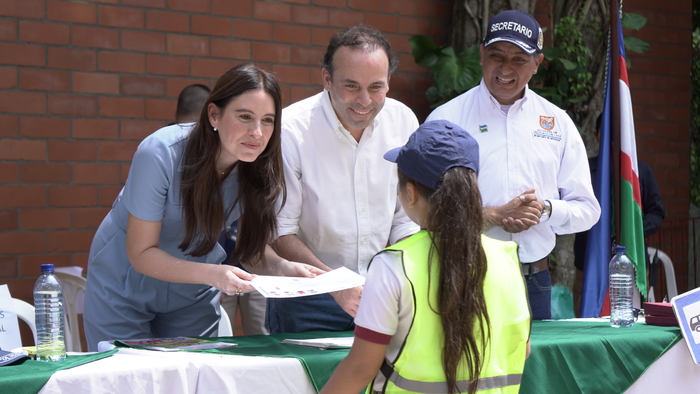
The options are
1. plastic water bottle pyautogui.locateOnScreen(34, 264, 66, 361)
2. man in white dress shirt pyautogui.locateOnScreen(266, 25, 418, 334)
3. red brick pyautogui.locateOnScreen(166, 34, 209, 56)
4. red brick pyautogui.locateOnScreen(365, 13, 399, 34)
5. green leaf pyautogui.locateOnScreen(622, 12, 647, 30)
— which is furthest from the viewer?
green leaf pyautogui.locateOnScreen(622, 12, 647, 30)

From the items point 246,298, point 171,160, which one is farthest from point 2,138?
point 171,160

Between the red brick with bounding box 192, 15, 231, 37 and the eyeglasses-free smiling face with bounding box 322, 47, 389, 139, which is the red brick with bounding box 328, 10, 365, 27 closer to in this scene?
the red brick with bounding box 192, 15, 231, 37

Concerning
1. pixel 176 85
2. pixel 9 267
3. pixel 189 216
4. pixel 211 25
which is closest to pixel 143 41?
pixel 176 85

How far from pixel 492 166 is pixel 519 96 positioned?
394mm

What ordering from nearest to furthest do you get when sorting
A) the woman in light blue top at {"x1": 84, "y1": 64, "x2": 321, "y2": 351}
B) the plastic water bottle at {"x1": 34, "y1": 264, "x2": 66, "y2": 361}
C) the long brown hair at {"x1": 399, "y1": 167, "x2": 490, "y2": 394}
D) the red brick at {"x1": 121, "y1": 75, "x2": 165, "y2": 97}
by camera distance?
the long brown hair at {"x1": 399, "y1": 167, "x2": 490, "y2": 394} < the plastic water bottle at {"x1": 34, "y1": 264, "x2": 66, "y2": 361} < the woman in light blue top at {"x1": 84, "y1": 64, "x2": 321, "y2": 351} < the red brick at {"x1": 121, "y1": 75, "x2": 165, "y2": 97}

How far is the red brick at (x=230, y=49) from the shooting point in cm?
443

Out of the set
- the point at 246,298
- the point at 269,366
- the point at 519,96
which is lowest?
the point at 246,298

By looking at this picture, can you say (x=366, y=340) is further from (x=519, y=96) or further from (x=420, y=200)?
(x=519, y=96)

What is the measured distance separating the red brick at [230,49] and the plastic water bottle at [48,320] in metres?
2.57

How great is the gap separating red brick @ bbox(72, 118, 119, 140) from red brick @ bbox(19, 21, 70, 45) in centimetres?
44

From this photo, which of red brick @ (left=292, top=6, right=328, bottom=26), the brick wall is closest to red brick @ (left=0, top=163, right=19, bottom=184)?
the brick wall

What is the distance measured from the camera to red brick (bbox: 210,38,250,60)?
443cm

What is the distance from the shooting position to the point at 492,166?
305 centimetres

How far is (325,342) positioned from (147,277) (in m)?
0.65
